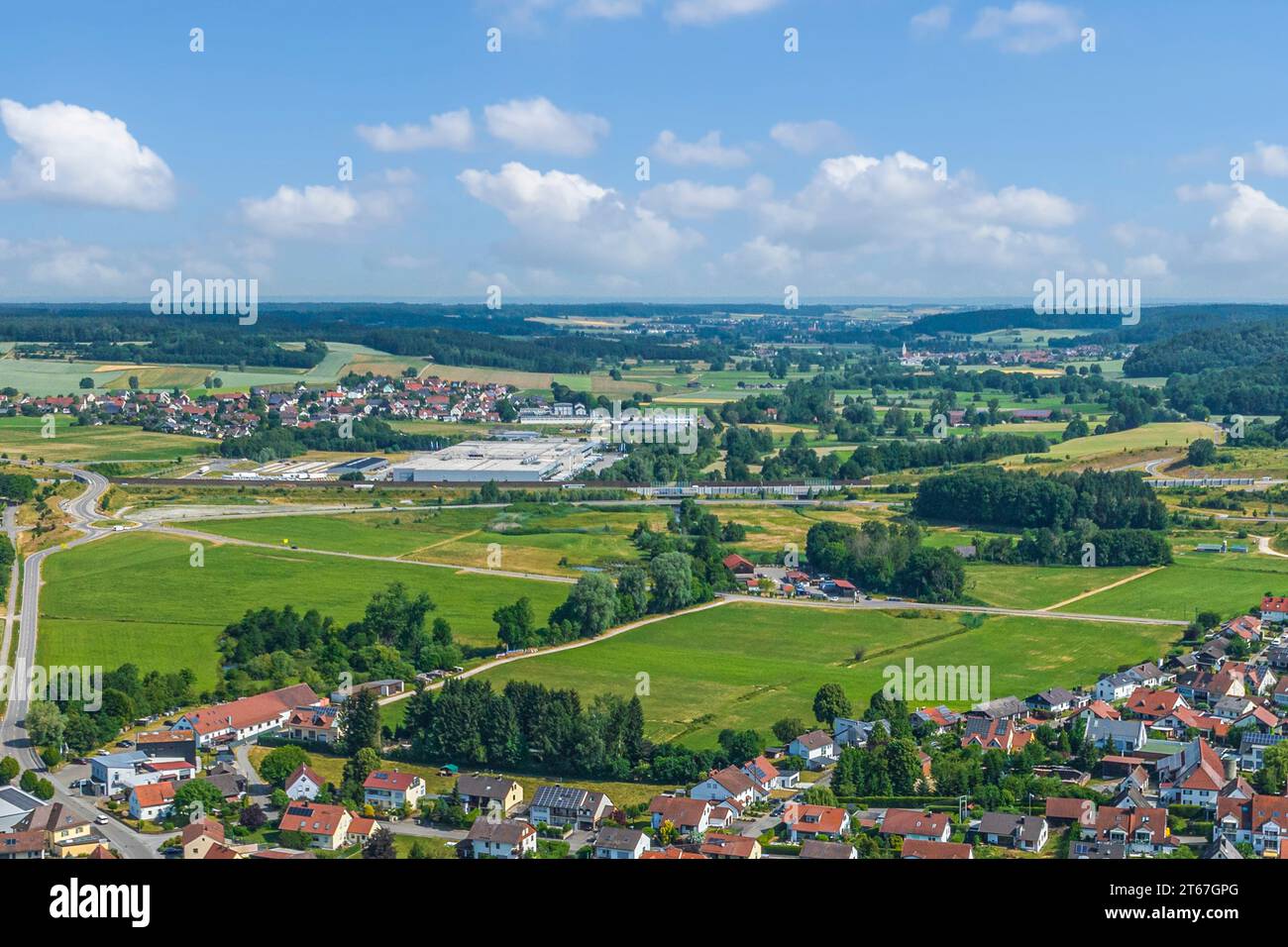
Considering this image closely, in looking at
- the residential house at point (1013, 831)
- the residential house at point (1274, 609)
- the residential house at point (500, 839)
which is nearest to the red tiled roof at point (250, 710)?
the residential house at point (500, 839)

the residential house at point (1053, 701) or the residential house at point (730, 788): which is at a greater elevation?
the residential house at point (1053, 701)

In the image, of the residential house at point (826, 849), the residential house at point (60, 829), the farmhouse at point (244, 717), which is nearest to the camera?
the residential house at point (826, 849)

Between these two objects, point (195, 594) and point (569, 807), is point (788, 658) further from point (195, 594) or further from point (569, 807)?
point (195, 594)

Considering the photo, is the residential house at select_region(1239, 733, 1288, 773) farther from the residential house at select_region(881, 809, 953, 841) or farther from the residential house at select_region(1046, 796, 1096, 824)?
the residential house at select_region(881, 809, 953, 841)

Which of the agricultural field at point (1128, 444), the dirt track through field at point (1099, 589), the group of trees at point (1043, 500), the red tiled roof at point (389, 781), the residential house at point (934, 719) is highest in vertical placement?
the agricultural field at point (1128, 444)

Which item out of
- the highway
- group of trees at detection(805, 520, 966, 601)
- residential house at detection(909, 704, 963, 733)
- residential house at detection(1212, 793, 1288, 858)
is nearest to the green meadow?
group of trees at detection(805, 520, 966, 601)


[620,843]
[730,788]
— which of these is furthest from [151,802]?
[730,788]

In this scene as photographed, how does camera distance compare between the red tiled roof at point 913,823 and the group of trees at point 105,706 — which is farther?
the group of trees at point 105,706

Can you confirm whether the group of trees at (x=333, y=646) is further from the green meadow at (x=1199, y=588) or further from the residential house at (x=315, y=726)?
the green meadow at (x=1199, y=588)
